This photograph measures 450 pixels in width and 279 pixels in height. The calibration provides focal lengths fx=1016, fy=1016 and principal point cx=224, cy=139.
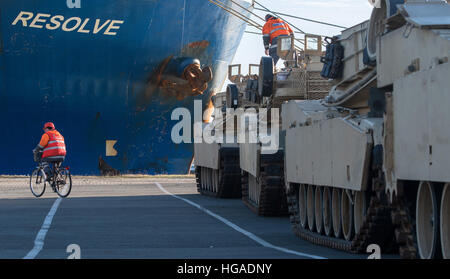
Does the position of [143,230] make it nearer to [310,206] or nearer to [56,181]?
[310,206]

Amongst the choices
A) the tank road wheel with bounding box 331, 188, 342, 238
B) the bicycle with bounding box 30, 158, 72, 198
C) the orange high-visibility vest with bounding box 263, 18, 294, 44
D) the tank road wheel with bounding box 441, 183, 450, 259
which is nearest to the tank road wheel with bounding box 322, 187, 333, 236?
the tank road wheel with bounding box 331, 188, 342, 238

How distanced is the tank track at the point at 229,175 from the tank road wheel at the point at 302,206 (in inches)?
386

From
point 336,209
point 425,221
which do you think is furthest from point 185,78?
point 425,221

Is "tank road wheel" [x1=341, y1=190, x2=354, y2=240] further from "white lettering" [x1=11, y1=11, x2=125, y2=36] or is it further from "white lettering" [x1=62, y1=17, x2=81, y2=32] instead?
"white lettering" [x1=62, y1=17, x2=81, y2=32]

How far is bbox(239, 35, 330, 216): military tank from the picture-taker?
1917cm

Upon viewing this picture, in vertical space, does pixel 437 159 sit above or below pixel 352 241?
above

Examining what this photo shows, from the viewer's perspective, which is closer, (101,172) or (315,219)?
(315,219)

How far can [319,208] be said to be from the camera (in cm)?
1436

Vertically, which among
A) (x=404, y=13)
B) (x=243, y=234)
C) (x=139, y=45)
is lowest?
(x=243, y=234)
